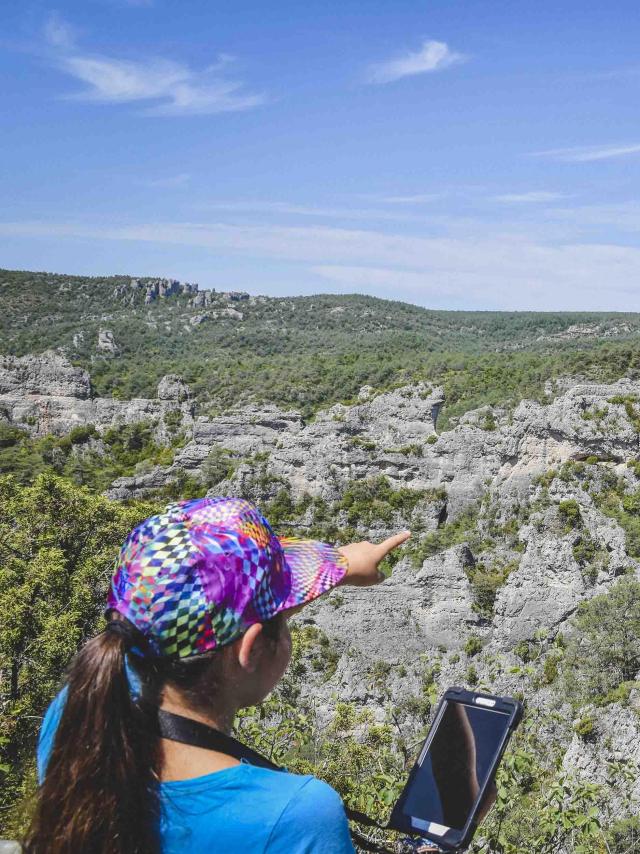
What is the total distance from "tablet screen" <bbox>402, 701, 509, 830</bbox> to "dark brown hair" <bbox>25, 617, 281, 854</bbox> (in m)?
0.64

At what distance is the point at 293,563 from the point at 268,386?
157 feet

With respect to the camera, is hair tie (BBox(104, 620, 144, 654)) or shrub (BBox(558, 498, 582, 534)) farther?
shrub (BBox(558, 498, 582, 534))

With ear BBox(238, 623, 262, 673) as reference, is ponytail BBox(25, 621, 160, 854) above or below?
below

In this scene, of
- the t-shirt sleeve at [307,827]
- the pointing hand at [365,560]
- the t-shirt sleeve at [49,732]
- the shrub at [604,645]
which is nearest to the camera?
the t-shirt sleeve at [307,827]

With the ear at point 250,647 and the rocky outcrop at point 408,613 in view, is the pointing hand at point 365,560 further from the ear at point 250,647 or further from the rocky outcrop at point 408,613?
the rocky outcrop at point 408,613

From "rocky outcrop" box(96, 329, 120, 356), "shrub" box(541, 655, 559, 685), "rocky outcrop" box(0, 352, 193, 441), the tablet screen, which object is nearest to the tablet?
the tablet screen

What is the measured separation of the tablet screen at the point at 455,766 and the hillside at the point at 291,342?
32.2 meters

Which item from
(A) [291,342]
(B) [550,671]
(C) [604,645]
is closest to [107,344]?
(A) [291,342]

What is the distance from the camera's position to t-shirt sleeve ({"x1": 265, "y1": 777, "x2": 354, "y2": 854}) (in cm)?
121

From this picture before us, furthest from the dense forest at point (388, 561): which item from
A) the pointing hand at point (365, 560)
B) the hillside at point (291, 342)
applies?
the pointing hand at point (365, 560)

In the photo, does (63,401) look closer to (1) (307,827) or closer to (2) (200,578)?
(2) (200,578)

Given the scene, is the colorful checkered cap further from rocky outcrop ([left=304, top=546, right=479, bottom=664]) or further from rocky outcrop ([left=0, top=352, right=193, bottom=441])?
rocky outcrop ([left=0, top=352, right=193, bottom=441])

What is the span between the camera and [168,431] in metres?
45.2

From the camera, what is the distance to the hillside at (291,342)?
139ft
